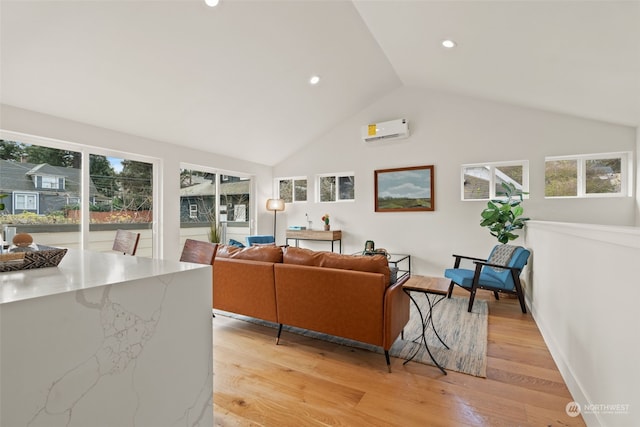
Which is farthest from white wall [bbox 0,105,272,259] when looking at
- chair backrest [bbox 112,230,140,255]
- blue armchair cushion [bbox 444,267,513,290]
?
blue armchair cushion [bbox 444,267,513,290]

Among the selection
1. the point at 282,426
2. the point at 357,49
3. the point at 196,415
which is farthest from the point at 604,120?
the point at 196,415

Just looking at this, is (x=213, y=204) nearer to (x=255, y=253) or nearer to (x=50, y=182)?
(x=50, y=182)

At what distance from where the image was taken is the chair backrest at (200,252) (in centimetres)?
191

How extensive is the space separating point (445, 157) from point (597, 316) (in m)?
3.81

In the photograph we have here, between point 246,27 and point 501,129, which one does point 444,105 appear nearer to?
point 501,129

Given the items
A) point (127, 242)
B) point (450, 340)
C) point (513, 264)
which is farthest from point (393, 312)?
point (127, 242)

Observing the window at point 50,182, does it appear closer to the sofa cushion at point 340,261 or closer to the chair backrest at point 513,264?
the sofa cushion at point 340,261

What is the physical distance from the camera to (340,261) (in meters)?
2.35

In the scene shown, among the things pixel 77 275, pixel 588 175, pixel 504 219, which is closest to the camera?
pixel 77 275

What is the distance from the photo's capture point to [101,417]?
2.78 ft

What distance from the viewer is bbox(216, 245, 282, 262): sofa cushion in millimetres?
2625

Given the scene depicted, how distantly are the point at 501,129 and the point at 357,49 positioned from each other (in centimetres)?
257

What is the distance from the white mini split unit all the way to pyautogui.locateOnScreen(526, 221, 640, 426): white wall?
3.22 m

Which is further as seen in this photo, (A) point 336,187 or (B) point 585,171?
(A) point 336,187
